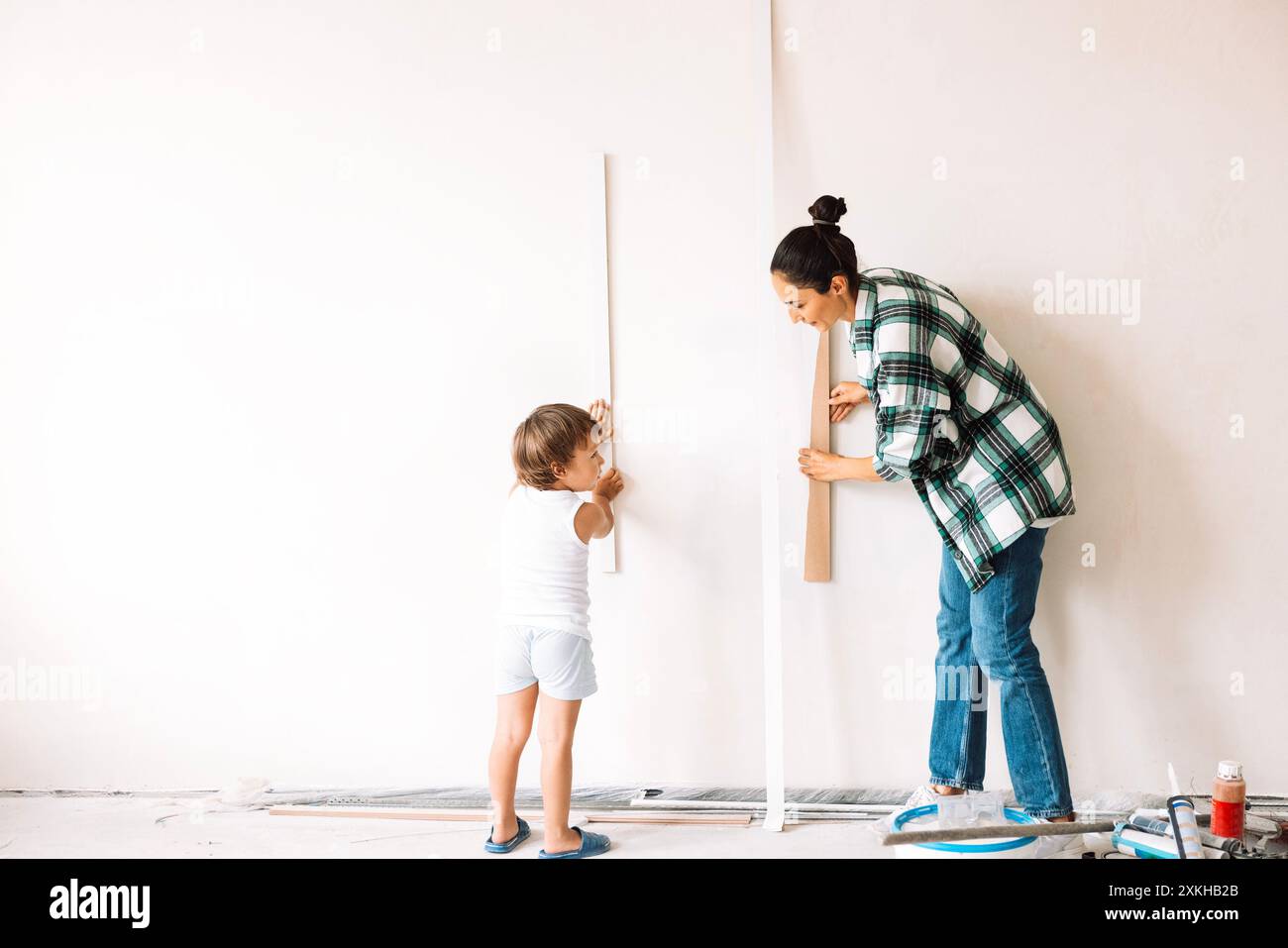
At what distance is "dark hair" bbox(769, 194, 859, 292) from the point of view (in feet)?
6.96

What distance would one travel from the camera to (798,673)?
2.49 meters

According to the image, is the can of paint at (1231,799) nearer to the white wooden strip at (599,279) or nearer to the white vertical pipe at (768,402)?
the white vertical pipe at (768,402)

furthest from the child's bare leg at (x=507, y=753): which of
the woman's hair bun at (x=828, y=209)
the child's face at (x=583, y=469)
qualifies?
the woman's hair bun at (x=828, y=209)

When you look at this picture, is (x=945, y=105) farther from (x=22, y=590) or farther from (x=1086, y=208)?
(x=22, y=590)

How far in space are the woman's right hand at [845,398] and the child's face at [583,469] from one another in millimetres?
555

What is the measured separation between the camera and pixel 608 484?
8.00 feet

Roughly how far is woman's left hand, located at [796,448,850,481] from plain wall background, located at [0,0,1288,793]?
1.9 inches

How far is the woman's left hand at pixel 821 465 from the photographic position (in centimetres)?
236

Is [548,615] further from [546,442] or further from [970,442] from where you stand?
[970,442]

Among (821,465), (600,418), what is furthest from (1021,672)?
(600,418)

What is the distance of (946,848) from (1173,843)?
0.45 metres

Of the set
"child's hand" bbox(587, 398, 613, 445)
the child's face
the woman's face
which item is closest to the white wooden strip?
"child's hand" bbox(587, 398, 613, 445)

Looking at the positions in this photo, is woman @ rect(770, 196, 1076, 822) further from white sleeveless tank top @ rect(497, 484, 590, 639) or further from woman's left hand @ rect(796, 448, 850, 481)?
white sleeveless tank top @ rect(497, 484, 590, 639)

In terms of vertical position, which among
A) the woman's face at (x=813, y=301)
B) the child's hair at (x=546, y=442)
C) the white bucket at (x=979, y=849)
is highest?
the woman's face at (x=813, y=301)
